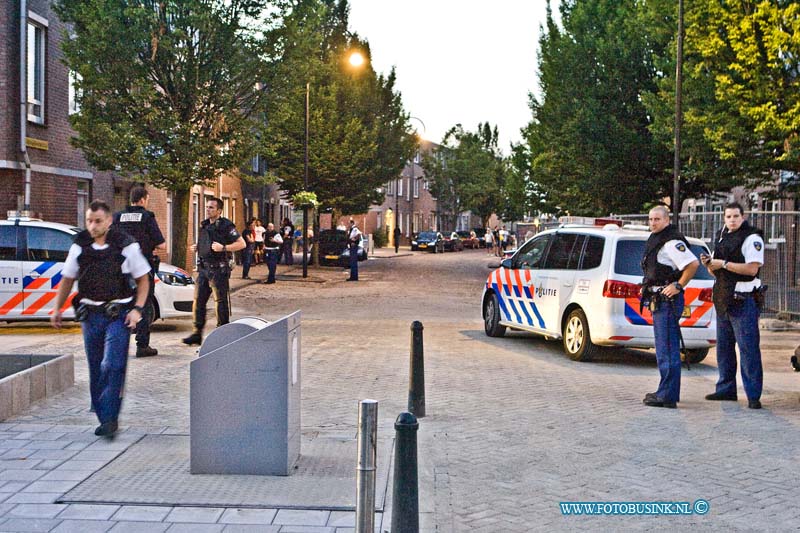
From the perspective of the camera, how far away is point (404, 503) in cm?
410

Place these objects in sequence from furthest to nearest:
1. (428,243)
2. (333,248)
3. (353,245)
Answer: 1. (428,243)
2. (333,248)
3. (353,245)

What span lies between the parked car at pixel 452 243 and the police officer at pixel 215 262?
54.8 m

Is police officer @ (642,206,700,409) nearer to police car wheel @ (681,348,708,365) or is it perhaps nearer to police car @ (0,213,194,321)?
police car wheel @ (681,348,708,365)

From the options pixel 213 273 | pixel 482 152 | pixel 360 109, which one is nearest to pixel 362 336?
pixel 213 273

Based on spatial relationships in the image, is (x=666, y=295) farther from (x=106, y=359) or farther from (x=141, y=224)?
(x=141, y=224)

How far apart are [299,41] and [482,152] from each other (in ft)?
199

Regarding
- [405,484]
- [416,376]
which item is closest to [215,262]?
[416,376]

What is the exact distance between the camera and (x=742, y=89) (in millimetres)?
18688

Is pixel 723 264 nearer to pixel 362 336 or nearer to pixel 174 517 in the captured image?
pixel 174 517

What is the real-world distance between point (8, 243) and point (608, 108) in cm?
2087

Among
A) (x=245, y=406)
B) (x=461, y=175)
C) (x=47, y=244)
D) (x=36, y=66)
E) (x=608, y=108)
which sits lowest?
(x=245, y=406)

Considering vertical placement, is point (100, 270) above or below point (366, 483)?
above

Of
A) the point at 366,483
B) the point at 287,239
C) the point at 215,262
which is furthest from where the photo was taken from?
the point at 287,239

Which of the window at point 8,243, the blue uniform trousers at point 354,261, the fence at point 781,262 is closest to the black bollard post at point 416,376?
the window at point 8,243
